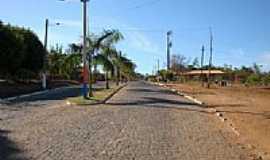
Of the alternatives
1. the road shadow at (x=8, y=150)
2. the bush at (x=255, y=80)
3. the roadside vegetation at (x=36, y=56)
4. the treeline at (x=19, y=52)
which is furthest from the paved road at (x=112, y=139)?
the bush at (x=255, y=80)

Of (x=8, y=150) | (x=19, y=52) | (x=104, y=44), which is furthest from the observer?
(x=19, y=52)

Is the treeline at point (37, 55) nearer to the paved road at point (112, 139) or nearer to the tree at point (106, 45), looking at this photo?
the tree at point (106, 45)

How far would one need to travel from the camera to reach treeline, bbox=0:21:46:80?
55.7m

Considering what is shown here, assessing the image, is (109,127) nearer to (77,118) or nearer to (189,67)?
(77,118)

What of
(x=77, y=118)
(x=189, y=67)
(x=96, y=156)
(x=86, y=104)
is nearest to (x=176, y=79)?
(x=189, y=67)

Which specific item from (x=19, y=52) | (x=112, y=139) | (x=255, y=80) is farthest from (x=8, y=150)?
(x=255, y=80)

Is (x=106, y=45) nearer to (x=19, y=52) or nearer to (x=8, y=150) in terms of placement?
(x=19, y=52)

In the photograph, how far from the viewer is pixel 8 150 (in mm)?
11711

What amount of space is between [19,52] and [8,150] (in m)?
47.8

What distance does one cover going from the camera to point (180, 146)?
13.6 meters

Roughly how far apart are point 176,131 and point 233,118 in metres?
6.73

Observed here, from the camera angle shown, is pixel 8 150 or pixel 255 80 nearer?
pixel 8 150

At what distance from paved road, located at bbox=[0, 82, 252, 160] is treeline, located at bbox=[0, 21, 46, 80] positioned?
118ft

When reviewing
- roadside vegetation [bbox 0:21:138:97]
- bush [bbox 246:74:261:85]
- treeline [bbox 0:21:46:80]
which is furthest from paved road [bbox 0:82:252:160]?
bush [bbox 246:74:261:85]
